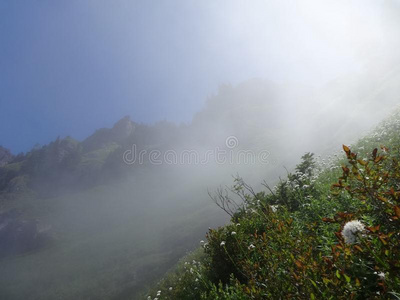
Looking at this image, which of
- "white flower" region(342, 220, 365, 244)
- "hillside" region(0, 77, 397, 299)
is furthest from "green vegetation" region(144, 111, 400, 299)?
"hillside" region(0, 77, 397, 299)

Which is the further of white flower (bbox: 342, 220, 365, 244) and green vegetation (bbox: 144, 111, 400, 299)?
white flower (bbox: 342, 220, 365, 244)

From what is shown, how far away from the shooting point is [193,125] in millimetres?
152250

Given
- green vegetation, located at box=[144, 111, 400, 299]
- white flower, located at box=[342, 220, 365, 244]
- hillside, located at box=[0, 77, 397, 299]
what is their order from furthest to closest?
hillside, located at box=[0, 77, 397, 299]
white flower, located at box=[342, 220, 365, 244]
green vegetation, located at box=[144, 111, 400, 299]

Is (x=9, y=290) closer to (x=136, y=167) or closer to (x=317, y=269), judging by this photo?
(x=317, y=269)

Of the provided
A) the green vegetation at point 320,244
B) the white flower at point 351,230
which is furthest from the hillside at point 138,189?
the white flower at point 351,230

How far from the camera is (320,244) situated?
3.72 metres

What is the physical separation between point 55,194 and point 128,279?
125 m

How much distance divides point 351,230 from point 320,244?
192 cm

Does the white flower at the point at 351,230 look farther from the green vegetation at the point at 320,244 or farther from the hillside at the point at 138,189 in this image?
the hillside at the point at 138,189

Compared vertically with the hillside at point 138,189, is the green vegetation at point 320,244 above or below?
below

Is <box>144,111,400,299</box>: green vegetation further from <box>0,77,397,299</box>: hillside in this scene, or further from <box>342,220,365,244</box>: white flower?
<box>0,77,397,299</box>: hillside

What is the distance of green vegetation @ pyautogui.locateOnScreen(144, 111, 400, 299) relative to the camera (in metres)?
1.82

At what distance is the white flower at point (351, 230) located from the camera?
2.06m

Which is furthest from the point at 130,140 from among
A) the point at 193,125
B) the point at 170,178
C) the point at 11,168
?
the point at 11,168
